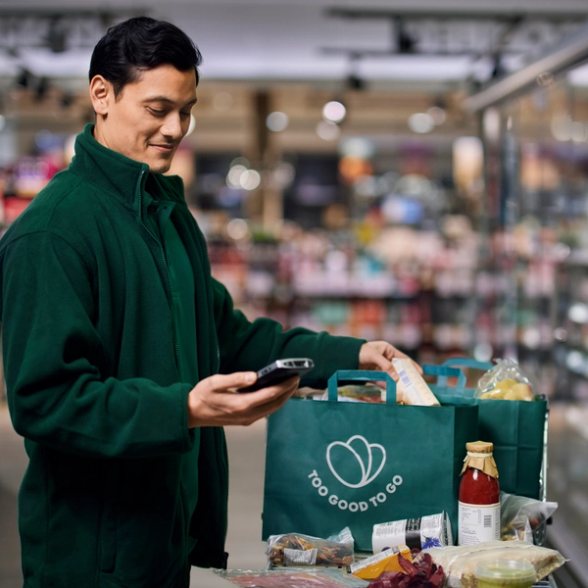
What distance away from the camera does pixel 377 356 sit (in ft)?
6.62

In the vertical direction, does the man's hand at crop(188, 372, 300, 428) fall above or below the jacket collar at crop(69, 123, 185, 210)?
below

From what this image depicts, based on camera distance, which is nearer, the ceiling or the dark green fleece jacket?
the dark green fleece jacket

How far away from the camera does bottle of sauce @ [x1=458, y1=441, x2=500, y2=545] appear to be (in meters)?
1.68

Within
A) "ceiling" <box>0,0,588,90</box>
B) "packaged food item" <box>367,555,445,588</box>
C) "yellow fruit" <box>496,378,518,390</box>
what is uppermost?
"ceiling" <box>0,0,588,90</box>

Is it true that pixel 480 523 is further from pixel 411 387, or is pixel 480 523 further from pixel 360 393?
pixel 360 393

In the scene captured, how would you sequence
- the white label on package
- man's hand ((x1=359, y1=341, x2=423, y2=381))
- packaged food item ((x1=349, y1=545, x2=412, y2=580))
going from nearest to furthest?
1. packaged food item ((x1=349, y1=545, x2=412, y2=580))
2. the white label on package
3. man's hand ((x1=359, y1=341, x2=423, y2=381))

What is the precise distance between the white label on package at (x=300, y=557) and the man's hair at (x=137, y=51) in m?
1.02

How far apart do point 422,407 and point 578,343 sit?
5.55m

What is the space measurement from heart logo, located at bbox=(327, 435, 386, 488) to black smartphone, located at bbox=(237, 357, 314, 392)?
18.9 inches

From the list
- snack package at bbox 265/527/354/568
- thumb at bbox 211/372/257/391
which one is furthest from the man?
snack package at bbox 265/527/354/568

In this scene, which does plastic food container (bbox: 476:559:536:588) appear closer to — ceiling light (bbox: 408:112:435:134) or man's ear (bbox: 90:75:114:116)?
man's ear (bbox: 90:75:114:116)

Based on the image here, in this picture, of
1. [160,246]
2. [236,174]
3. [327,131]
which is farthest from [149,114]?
[236,174]

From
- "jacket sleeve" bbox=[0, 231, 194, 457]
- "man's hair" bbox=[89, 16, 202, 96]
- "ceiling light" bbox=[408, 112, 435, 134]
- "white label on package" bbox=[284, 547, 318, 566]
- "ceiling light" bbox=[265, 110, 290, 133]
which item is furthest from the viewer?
"ceiling light" bbox=[408, 112, 435, 134]

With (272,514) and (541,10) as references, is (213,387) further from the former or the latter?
(541,10)
